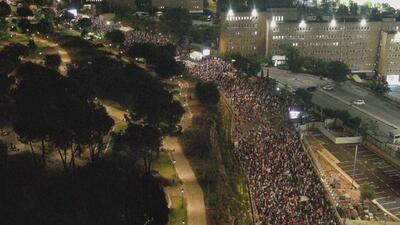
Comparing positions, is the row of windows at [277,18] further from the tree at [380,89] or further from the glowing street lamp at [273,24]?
the tree at [380,89]

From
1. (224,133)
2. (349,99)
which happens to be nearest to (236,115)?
(224,133)

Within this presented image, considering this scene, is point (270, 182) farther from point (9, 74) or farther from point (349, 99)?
point (349, 99)

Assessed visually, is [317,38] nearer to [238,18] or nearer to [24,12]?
[238,18]

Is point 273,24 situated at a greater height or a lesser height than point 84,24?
lesser

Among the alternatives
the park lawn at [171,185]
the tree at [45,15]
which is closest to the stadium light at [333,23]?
the tree at [45,15]

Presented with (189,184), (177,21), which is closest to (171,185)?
(189,184)
